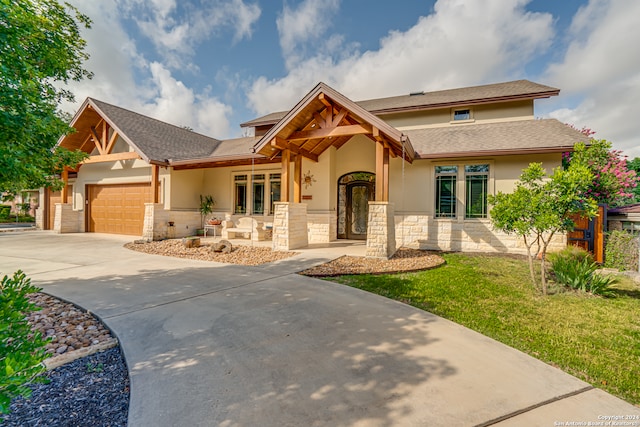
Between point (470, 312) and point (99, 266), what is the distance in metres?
8.53

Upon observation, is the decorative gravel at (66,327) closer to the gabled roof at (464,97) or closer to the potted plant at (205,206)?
the potted plant at (205,206)

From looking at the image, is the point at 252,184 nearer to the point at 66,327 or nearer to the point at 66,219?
the point at 66,219

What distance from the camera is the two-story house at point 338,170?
892cm

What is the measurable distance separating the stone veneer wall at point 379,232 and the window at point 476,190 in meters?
4.02

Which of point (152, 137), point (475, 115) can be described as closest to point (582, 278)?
point (475, 115)

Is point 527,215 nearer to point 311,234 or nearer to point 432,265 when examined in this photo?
point 432,265

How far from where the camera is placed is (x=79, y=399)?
237 cm

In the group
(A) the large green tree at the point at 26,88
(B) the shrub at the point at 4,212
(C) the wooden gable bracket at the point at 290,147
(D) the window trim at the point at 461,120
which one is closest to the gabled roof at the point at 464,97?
(D) the window trim at the point at 461,120

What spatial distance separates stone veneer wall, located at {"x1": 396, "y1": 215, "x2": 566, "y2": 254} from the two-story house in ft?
0.12

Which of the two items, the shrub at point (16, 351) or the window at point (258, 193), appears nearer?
the shrub at point (16, 351)

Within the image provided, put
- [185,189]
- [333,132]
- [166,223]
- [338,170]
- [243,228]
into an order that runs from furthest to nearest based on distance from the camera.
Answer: [185,189]
[243,228]
[166,223]
[338,170]
[333,132]

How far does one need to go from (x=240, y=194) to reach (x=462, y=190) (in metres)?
10.0

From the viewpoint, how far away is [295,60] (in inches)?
590

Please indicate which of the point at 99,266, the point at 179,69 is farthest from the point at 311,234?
the point at 179,69
